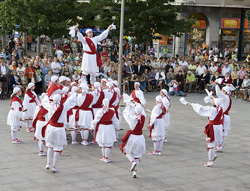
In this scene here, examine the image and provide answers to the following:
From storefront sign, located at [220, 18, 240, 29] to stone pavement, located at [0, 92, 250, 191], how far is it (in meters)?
24.5

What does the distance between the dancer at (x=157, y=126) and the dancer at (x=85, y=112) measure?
206 centimetres

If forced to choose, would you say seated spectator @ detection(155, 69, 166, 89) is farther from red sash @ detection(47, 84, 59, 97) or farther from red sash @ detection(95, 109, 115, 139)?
red sash @ detection(95, 109, 115, 139)

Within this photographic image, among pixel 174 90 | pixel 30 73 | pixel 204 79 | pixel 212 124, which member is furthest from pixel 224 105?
pixel 204 79

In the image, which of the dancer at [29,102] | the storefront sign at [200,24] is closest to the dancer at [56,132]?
the dancer at [29,102]

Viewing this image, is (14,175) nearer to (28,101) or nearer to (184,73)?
(28,101)

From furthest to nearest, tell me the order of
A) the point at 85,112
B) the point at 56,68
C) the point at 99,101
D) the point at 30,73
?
the point at 56,68 < the point at 30,73 < the point at 99,101 < the point at 85,112

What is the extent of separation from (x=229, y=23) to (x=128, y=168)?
3000cm

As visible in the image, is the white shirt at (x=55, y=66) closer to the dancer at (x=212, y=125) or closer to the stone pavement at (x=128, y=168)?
the stone pavement at (x=128, y=168)

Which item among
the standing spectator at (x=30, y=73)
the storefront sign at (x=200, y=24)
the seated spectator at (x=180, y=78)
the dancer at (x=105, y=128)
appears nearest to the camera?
the dancer at (x=105, y=128)

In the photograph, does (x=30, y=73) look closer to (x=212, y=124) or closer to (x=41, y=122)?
(x=41, y=122)

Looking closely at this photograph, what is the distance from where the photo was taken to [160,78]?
2642cm

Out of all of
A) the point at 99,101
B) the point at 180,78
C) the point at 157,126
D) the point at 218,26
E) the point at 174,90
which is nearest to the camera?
the point at 157,126

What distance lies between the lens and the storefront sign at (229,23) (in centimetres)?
3981

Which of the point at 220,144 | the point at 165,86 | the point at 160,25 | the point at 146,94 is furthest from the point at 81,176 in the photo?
the point at 160,25
